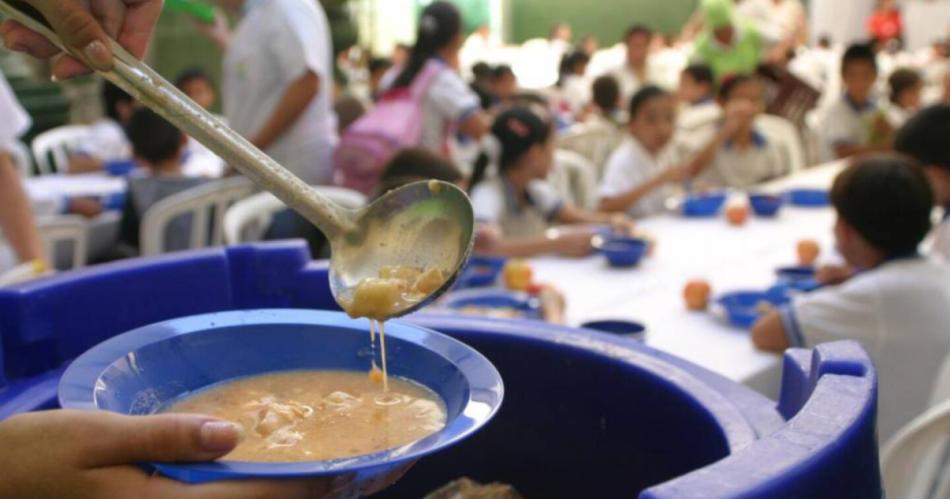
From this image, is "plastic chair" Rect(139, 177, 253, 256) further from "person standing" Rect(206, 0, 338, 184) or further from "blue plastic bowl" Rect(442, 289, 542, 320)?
"blue plastic bowl" Rect(442, 289, 542, 320)

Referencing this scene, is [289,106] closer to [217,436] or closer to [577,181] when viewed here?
[577,181]

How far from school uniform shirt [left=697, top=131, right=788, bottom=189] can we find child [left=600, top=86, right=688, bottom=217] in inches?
30.1

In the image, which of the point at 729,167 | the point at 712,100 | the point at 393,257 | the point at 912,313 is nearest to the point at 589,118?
the point at 712,100

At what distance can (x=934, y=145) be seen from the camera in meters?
3.12

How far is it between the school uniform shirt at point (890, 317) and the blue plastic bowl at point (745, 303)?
0.15 meters

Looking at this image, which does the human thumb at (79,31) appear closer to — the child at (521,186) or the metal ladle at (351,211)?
the metal ladle at (351,211)

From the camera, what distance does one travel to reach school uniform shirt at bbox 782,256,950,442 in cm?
221

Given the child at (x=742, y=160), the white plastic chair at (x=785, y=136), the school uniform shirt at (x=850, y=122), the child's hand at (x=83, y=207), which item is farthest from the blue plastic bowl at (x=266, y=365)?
the school uniform shirt at (x=850, y=122)

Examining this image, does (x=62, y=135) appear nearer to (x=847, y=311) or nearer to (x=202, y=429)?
(x=847, y=311)

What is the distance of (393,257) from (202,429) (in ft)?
1.32

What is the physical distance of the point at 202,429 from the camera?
28.9 inches

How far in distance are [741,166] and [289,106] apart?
2784 millimetres

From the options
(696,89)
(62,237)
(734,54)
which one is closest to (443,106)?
(62,237)

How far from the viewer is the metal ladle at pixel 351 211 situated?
96 centimetres
